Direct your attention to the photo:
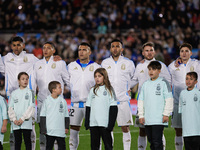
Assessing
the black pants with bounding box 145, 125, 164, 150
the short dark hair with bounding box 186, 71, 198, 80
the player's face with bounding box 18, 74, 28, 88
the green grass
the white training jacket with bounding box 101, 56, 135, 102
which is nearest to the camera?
the black pants with bounding box 145, 125, 164, 150

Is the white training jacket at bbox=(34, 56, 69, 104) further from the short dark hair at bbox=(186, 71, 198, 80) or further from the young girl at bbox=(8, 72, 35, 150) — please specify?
the short dark hair at bbox=(186, 71, 198, 80)

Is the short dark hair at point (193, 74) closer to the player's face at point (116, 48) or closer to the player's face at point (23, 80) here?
the player's face at point (116, 48)

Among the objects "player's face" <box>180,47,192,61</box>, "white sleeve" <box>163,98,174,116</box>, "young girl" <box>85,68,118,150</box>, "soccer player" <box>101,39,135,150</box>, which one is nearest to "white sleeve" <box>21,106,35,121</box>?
"young girl" <box>85,68,118,150</box>

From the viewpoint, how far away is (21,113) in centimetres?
770

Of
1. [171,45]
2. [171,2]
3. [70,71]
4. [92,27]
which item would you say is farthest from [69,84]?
[171,2]

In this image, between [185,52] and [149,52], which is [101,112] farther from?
[185,52]

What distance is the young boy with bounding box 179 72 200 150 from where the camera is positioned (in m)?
7.41

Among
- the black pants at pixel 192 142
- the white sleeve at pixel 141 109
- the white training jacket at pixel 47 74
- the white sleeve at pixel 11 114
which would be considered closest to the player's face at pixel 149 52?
the white sleeve at pixel 141 109

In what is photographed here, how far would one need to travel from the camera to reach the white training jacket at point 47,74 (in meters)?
8.36

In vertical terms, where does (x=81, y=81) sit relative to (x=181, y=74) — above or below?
below

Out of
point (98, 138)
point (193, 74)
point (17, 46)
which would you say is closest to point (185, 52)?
point (193, 74)

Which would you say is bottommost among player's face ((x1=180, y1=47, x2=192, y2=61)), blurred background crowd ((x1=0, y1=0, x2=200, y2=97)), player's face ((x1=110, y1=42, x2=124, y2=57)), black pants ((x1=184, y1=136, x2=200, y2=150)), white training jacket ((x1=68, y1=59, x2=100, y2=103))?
black pants ((x1=184, y1=136, x2=200, y2=150))

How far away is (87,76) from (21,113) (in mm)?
1470

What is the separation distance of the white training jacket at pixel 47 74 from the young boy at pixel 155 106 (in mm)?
1764
